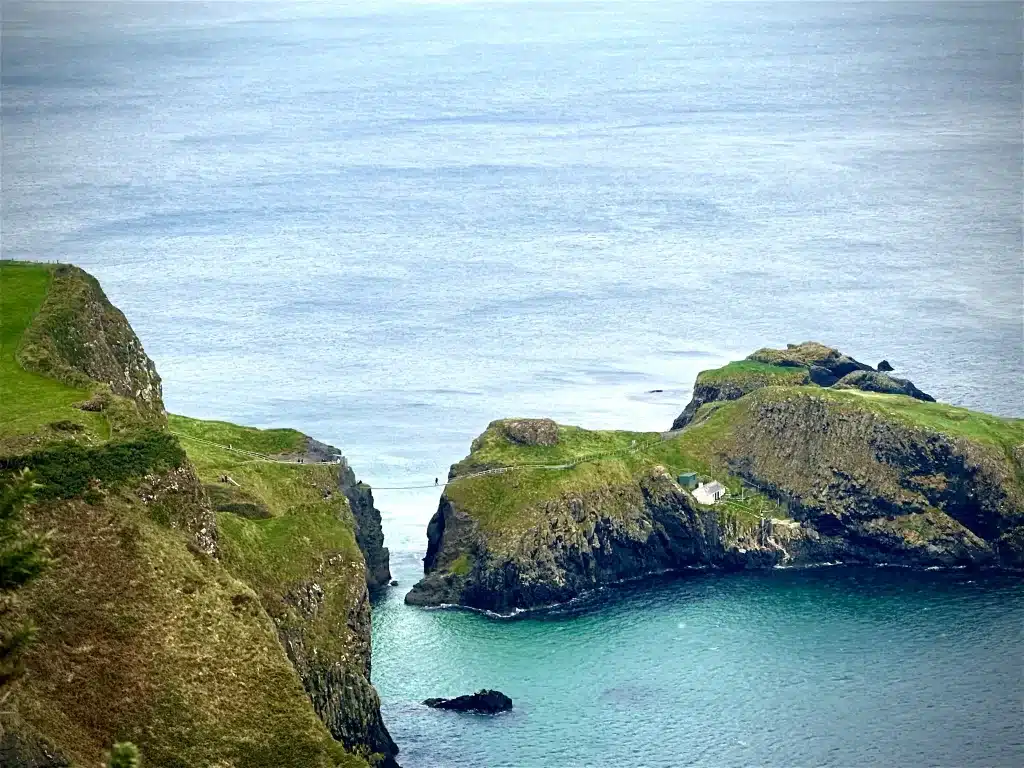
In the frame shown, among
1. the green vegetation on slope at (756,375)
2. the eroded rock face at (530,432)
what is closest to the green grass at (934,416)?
the green vegetation on slope at (756,375)

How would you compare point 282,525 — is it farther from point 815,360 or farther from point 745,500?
point 815,360

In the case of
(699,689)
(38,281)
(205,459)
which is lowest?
(699,689)

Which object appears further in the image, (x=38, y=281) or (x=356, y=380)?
(x=356, y=380)

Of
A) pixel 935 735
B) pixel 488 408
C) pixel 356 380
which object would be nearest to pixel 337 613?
pixel 935 735

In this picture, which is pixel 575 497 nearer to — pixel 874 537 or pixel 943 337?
pixel 874 537

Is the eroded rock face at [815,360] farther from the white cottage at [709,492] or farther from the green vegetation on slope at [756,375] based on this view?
the white cottage at [709,492]

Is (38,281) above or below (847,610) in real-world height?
above

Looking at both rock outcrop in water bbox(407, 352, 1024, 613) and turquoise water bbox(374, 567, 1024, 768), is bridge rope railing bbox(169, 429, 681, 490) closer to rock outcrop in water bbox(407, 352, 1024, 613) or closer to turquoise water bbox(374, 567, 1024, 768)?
rock outcrop in water bbox(407, 352, 1024, 613)
